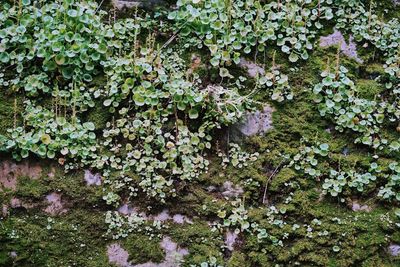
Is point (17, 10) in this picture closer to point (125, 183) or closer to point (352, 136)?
point (125, 183)

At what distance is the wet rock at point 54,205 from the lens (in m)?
2.68

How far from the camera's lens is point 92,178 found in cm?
276

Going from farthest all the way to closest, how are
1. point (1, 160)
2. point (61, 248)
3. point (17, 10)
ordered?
point (17, 10), point (1, 160), point (61, 248)

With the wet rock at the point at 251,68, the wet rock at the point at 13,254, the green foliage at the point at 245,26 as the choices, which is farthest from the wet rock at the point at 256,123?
the wet rock at the point at 13,254

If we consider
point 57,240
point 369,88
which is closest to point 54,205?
point 57,240

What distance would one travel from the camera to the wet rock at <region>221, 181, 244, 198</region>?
9.09ft

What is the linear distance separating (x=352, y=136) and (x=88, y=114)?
5.81 feet

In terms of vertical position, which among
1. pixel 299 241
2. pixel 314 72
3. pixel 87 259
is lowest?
pixel 87 259

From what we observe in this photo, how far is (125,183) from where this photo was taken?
8.96 feet

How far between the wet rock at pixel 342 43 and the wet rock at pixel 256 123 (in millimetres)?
727

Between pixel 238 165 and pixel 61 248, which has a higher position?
pixel 238 165

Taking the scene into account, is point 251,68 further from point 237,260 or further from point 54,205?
point 54,205

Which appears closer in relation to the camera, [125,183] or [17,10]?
[125,183]

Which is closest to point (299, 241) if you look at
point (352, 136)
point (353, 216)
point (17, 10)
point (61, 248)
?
point (353, 216)
